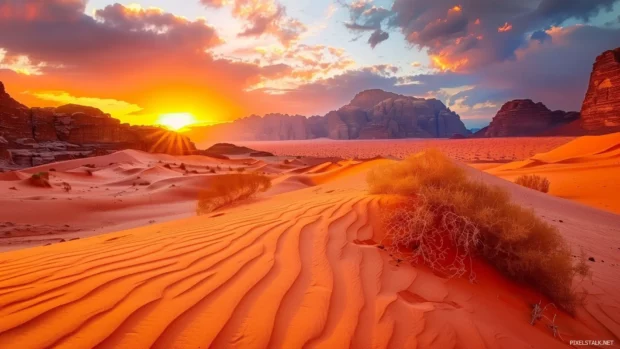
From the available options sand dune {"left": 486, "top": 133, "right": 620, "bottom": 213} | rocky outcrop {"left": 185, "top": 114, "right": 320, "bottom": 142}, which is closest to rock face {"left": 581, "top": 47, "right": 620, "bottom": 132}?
sand dune {"left": 486, "top": 133, "right": 620, "bottom": 213}

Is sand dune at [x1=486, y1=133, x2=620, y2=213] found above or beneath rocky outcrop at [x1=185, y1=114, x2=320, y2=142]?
beneath

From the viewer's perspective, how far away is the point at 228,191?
27.8 ft

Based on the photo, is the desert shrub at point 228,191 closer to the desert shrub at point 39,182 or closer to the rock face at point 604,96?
the desert shrub at point 39,182

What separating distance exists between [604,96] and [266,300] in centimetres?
6656

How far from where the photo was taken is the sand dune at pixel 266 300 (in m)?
1.90

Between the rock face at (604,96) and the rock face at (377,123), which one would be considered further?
the rock face at (377,123)

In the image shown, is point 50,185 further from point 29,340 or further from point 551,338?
point 551,338

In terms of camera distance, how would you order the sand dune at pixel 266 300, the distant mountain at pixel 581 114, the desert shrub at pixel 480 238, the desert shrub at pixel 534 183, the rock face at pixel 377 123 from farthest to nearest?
the rock face at pixel 377 123
the distant mountain at pixel 581 114
the desert shrub at pixel 534 183
the desert shrub at pixel 480 238
the sand dune at pixel 266 300

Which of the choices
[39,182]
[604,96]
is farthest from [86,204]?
[604,96]

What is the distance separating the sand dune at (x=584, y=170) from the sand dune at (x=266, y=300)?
33.5 ft

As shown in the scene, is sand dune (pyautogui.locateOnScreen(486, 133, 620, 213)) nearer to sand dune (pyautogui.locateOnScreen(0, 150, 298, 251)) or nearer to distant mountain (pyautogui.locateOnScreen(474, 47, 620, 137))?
sand dune (pyautogui.locateOnScreen(0, 150, 298, 251))

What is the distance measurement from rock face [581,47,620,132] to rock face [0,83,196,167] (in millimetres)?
57367

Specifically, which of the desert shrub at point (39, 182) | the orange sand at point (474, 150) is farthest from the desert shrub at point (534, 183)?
the desert shrub at point (39, 182)

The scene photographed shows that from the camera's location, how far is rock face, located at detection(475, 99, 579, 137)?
66450mm
